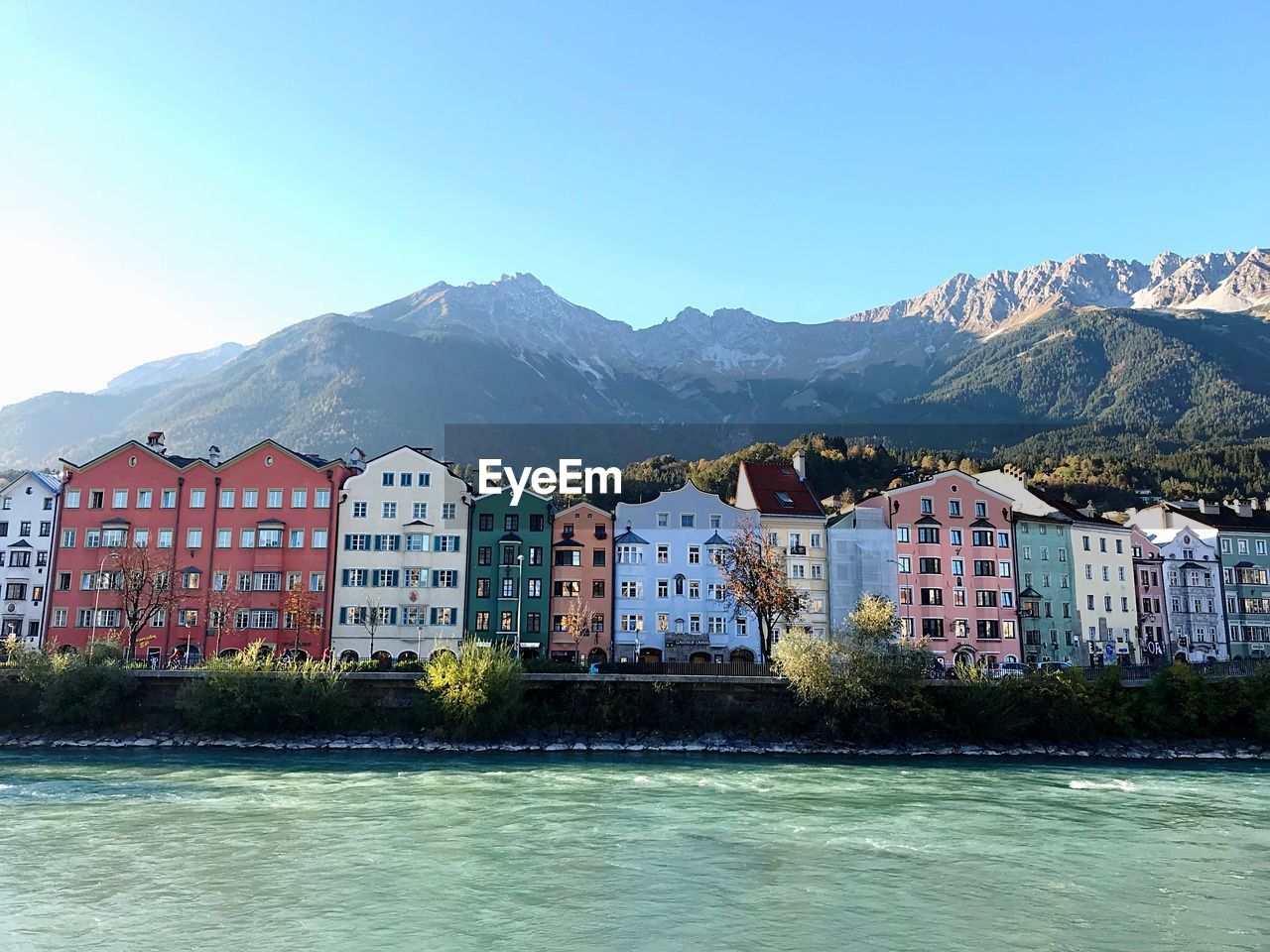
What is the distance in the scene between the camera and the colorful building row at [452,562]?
7012 centimetres

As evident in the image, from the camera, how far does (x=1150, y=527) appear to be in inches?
3745

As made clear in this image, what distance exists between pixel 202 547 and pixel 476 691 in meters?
29.7

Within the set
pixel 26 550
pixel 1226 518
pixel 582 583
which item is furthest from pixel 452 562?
pixel 1226 518

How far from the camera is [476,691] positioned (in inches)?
2093

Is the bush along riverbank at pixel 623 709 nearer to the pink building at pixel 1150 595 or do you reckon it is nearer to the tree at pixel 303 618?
the tree at pixel 303 618

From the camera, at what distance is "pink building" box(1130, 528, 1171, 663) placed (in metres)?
84.4

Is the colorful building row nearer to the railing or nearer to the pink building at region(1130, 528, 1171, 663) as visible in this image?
the pink building at region(1130, 528, 1171, 663)

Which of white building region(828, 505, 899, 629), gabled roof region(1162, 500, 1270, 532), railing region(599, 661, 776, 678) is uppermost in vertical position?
gabled roof region(1162, 500, 1270, 532)

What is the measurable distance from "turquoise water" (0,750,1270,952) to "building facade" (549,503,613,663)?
2517cm

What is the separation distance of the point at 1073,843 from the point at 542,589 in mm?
45161

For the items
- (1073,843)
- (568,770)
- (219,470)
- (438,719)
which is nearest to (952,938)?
(1073,843)

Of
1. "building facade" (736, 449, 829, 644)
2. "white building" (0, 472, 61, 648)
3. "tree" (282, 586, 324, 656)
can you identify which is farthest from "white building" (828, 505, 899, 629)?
"white building" (0, 472, 61, 648)

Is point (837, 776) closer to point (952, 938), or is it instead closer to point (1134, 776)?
point (1134, 776)

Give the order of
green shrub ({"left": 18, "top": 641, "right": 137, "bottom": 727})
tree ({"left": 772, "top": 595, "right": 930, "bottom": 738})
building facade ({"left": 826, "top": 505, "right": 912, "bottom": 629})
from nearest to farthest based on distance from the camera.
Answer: green shrub ({"left": 18, "top": 641, "right": 137, "bottom": 727}) < tree ({"left": 772, "top": 595, "right": 930, "bottom": 738}) < building facade ({"left": 826, "top": 505, "right": 912, "bottom": 629})
